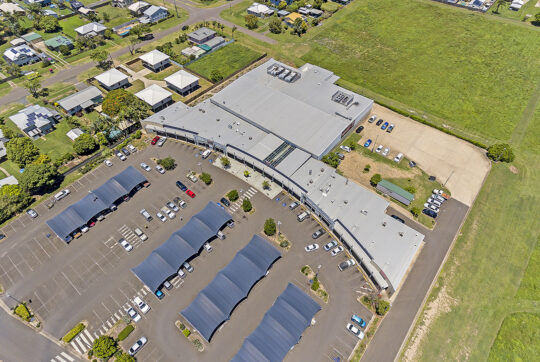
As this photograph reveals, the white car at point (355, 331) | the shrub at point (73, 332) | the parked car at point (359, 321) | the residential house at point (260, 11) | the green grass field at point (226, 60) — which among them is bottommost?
the shrub at point (73, 332)

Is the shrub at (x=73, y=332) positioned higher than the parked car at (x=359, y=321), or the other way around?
the parked car at (x=359, y=321)

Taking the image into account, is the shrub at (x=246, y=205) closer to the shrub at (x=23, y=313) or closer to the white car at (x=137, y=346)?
the white car at (x=137, y=346)

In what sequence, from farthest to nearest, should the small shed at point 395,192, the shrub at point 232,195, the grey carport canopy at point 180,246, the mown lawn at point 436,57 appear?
the mown lawn at point 436,57 < the small shed at point 395,192 < the shrub at point 232,195 < the grey carport canopy at point 180,246

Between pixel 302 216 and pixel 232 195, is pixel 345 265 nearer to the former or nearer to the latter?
pixel 302 216

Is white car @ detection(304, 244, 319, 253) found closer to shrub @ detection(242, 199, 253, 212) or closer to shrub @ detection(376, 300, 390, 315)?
shrub @ detection(242, 199, 253, 212)

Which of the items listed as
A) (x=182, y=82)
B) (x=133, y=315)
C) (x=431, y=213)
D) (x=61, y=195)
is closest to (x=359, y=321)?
(x=431, y=213)

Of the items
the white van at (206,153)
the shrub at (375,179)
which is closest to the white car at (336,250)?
the shrub at (375,179)
